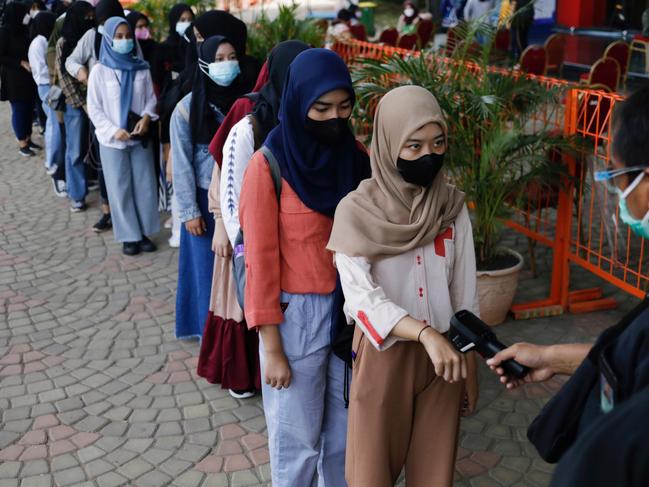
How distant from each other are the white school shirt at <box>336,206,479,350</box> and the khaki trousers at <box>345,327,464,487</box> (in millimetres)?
122

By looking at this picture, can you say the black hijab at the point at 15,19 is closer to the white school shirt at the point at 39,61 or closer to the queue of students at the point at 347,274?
the white school shirt at the point at 39,61

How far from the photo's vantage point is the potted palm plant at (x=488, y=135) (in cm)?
468

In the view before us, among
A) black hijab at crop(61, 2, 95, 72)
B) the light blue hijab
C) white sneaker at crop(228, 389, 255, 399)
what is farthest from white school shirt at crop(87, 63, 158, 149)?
white sneaker at crop(228, 389, 255, 399)

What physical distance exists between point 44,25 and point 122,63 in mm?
3461

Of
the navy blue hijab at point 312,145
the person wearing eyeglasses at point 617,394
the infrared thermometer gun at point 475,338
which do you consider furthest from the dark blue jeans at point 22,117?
the person wearing eyeglasses at point 617,394

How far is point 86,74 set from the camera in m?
6.53

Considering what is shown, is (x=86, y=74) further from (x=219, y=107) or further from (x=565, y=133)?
(x=565, y=133)

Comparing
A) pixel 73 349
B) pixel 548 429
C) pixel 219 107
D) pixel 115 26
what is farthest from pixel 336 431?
pixel 115 26

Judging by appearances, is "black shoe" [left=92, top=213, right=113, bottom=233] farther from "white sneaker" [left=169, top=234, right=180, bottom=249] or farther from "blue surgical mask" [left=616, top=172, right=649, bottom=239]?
"blue surgical mask" [left=616, top=172, right=649, bottom=239]

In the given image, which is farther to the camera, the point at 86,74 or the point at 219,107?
the point at 86,74

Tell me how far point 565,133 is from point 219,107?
202cm

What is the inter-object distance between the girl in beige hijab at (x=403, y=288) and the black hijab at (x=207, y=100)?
198 centimetres

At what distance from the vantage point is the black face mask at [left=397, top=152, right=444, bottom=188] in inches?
94.0

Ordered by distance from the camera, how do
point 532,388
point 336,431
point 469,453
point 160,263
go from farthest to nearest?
point 160,263 → point 532,388 → point 469,453 → point 336,431
